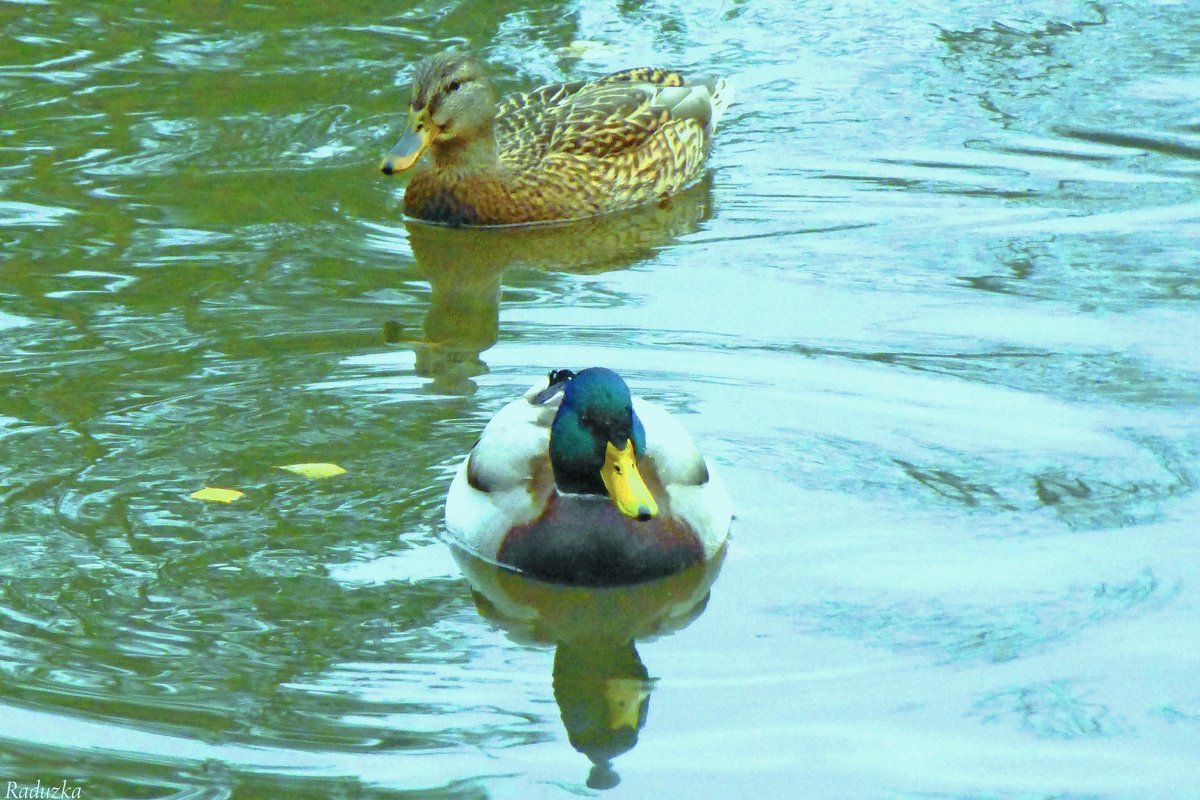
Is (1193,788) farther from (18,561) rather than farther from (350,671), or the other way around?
(18,561)

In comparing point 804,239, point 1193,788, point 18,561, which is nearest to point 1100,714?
point 1193,788

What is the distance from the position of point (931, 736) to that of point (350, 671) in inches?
62.2

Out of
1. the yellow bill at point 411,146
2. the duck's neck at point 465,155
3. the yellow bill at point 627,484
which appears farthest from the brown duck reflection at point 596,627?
the duck's neck at point 465,155

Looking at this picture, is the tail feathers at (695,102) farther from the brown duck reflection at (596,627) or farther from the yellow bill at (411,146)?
the brown duck reflection at (596,627)

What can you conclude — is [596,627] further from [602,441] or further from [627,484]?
[602,441]

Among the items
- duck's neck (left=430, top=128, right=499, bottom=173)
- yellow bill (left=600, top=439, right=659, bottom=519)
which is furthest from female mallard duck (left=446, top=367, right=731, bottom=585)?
duck's neck (left=430, top=128, right=499, bottom=173)

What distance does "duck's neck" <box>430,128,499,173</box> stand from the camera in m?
9.87

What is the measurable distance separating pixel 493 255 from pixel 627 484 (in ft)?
11.7

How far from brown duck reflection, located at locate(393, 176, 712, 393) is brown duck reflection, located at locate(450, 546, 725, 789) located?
5.87 ft

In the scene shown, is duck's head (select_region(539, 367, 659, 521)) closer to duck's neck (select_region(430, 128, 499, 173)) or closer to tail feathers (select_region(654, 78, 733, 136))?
duck's neck (select_region(430, 128, 499, 173))

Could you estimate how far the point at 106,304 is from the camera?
8.54m

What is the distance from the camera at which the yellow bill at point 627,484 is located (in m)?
6.03

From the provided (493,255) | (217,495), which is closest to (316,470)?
(217,495)

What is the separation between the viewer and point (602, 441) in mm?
6074
